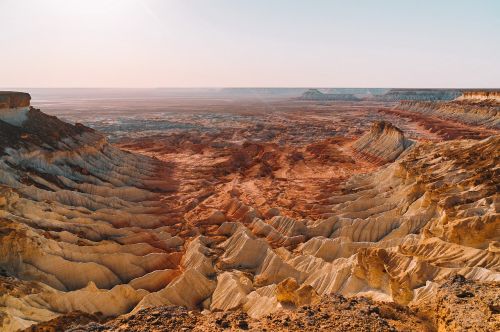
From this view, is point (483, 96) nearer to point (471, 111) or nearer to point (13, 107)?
point (471, 111)

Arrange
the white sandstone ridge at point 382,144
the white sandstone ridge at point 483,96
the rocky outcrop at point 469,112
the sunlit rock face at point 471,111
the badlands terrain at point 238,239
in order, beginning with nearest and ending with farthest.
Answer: the badlands terrain at point 238,239 < the white sandstone ridge at point 382,144 < the rocky outcrop at point 469,112 < the sunlit rock face at point 471,111 < the white sandstone ridge at point 483,96

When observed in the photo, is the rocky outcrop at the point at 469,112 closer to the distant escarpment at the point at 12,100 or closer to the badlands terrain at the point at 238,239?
the badlands terrain at the point at 238,239

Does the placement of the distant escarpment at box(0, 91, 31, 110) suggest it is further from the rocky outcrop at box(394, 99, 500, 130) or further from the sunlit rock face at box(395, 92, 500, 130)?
the rocky outcrop at box(394, 99, 500, 130)

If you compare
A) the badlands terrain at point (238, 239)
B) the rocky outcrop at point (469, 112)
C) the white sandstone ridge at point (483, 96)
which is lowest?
the badlands terrain at point (238, 239)

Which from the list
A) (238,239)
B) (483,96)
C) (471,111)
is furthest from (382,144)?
(483,96)

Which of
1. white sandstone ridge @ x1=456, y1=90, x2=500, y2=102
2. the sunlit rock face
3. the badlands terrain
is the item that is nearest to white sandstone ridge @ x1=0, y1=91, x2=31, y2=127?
the badlands terrain

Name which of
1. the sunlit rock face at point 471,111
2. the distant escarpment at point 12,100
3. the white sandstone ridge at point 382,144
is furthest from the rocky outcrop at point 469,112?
the distant escarpment at point 12,100

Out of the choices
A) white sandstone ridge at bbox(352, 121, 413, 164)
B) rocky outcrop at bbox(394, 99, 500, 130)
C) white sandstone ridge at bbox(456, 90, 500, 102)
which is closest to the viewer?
white sandstone ridge at bbox(352, 121, 413, 164)
